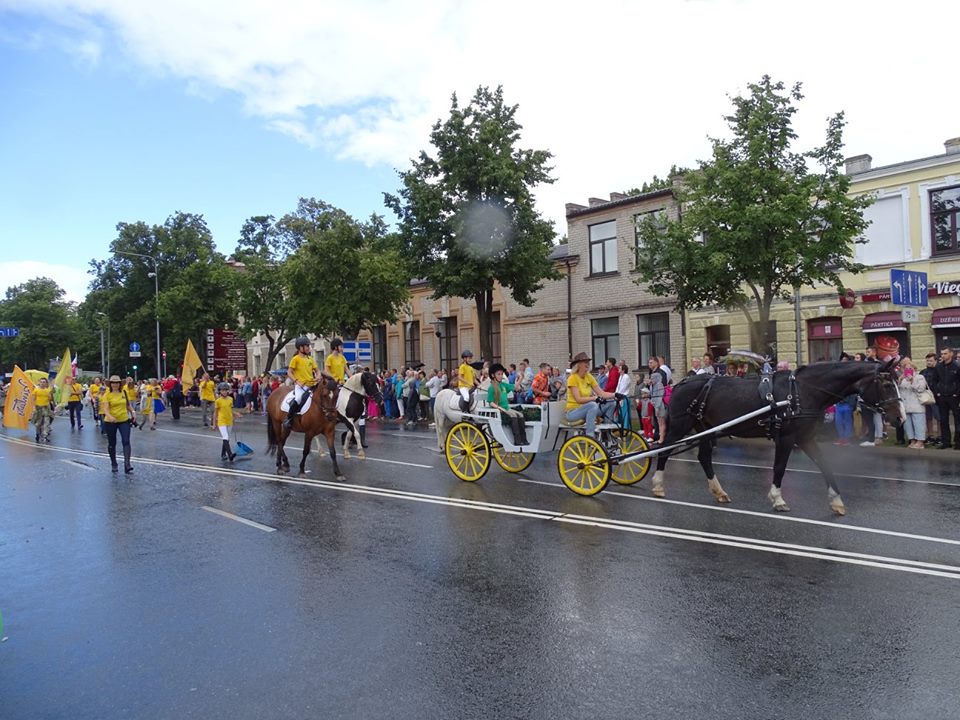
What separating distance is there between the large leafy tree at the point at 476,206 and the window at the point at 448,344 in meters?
12.7

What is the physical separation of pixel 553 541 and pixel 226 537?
3.61 m

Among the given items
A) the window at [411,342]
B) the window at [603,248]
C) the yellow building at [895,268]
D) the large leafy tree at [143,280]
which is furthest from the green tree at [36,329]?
the yellow building at [895,268]

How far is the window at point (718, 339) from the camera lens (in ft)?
88.5

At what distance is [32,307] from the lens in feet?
304

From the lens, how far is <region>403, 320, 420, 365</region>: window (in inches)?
1575

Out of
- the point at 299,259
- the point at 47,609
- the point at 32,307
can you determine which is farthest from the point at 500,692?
the point at 32,307

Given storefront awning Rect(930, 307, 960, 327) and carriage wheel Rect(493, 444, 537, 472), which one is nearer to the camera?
carriage wheel Rect(493, 444, 537, 472)

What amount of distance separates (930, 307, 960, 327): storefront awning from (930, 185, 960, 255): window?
182 centimetres

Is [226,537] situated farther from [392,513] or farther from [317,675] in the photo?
[317,675]

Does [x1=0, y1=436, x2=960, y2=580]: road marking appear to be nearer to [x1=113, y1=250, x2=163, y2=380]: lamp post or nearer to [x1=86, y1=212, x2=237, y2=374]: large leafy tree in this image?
[x1=113, y1=250, x2=163, y2=380]: lamp post

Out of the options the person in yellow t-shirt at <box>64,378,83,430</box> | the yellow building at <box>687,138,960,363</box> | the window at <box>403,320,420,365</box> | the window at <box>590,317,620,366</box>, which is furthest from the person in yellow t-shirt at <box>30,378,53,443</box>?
the yellow building at <box>687,138,960,363</box>

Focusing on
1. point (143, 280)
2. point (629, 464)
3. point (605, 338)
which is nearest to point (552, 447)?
point (629, 464)

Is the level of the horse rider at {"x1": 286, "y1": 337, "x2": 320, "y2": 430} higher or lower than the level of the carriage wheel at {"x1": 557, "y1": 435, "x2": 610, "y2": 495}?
higher

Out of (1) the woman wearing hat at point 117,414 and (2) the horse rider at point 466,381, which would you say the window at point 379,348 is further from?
(2) the horse rider at point 466,381
